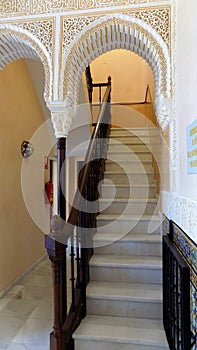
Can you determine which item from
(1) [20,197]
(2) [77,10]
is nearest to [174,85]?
(2) [77,10]

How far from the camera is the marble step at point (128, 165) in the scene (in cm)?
395

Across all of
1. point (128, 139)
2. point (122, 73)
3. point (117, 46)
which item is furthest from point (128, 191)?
point (122, 73)

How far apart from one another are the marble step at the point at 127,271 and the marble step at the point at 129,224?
427 mm

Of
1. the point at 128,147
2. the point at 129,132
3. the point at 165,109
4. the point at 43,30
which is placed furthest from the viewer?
the point at 129,132

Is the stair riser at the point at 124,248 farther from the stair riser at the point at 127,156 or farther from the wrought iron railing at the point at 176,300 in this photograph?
the stair riser at the point at 127,156

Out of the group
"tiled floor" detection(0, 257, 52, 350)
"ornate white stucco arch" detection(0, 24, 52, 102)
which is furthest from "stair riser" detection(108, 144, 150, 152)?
"ornate white stucco arch" detection(0, 24, 52, 102)

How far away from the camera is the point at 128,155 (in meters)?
4.22

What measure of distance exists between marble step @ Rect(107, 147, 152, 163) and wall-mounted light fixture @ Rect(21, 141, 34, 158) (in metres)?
1.15

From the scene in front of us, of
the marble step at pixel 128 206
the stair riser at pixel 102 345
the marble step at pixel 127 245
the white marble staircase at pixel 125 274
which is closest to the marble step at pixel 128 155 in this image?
the white marble staircase at pixel 125 274

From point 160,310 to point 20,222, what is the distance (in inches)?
92.1

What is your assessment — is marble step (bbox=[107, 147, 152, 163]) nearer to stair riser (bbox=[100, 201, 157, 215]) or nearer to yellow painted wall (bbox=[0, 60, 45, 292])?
stair riser (bbox=[100, 201, 157, 215])

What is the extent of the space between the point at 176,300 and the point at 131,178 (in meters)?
2.25

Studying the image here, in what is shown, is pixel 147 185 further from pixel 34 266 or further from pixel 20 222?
pixel 34 266

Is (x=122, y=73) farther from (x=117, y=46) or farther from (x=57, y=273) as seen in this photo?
(x=57, y=273)
